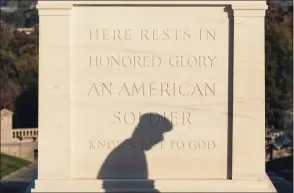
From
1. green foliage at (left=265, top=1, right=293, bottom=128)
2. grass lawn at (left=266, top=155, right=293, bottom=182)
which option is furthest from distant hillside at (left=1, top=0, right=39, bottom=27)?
grass lawn at (left=266, top=155, right=293, bottom=182)

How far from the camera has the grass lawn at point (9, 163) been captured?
3189 centimetres

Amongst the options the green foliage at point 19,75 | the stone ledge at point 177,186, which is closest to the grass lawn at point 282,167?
the green foliage at point 19,75

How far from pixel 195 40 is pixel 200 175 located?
129 cm

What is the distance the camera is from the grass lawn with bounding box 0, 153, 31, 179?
31891 millimetres

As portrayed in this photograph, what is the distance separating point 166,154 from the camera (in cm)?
829

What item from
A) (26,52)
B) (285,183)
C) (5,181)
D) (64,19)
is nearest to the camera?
(64,19)

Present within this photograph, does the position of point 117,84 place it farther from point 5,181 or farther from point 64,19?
point 5,181

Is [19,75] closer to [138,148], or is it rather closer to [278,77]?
[278,77]

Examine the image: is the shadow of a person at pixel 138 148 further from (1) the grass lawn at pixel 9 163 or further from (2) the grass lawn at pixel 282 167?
(1) the grass lawn at pixel 9 163

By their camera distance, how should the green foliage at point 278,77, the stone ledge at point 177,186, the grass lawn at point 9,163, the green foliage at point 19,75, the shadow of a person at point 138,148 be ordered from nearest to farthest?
the stone ledge at point 177,186 < the shadow of a person at point 138,148 < the grass lawn at point 9,163 < the green foliage at point 278,77 < the green foliage at point 19,75

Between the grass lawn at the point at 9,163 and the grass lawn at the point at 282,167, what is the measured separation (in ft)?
31.1

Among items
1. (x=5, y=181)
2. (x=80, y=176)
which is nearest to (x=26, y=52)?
(x=5, y=181)

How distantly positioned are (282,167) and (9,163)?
35.4 feet

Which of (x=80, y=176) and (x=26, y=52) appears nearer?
(x=80, y=176)
